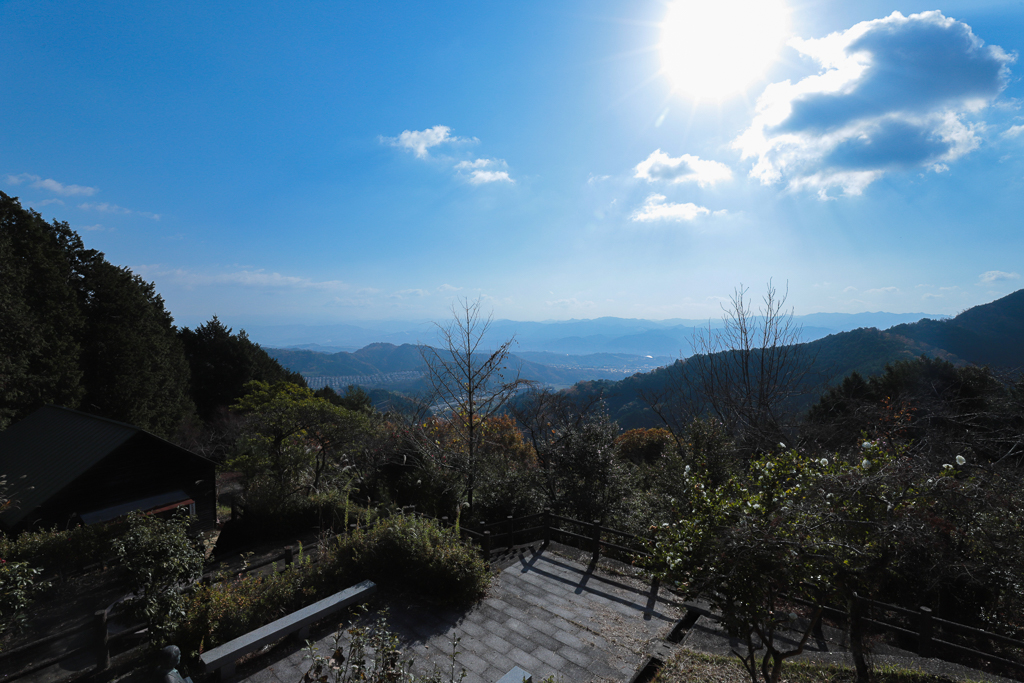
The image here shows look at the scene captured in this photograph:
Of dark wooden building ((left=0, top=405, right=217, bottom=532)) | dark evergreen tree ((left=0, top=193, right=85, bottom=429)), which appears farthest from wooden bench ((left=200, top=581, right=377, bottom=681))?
dark evergreen tree ((left=0, top=193, right=85, bottom=429))

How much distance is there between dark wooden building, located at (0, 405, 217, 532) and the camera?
11914mm

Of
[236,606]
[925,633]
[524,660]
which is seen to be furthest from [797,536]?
[236,606]

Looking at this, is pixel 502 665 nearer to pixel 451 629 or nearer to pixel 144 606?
pixel 451 629

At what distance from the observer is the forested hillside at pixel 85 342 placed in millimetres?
18266

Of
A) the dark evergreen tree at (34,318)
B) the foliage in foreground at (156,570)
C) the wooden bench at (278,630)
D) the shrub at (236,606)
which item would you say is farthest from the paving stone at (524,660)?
the dark evergreen tree at (34,318)

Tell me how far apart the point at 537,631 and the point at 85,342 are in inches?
1187

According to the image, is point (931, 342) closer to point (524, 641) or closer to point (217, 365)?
point (524, 641)

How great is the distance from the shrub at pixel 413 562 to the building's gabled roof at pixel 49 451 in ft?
35.0

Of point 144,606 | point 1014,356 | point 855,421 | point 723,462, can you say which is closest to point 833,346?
point 1014,356

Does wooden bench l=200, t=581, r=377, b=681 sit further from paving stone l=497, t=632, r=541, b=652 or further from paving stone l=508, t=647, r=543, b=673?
paving stone l=508, t=647, r=543, b=673

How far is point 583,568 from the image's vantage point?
25.6 ft

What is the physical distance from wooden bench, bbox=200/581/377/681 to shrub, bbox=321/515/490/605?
512 mm

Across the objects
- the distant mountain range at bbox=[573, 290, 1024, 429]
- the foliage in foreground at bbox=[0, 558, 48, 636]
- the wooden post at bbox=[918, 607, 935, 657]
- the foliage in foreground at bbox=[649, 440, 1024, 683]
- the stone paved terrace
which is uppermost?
the distant mountain range at bbox=[573, 290, 1024, 429]

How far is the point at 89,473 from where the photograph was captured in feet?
41.3
